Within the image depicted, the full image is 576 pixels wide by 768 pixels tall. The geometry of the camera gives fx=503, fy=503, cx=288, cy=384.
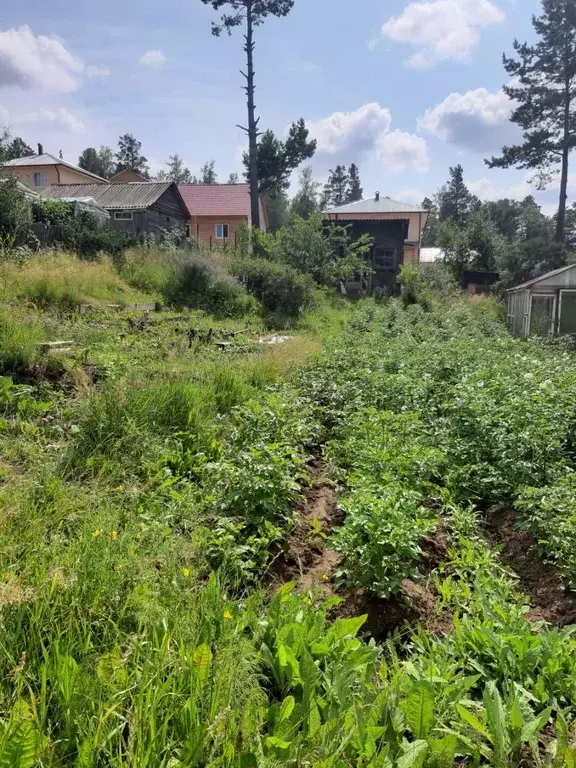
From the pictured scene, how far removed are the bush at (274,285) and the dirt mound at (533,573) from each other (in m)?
12.9

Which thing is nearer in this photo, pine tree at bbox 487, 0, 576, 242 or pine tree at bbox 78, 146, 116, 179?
pine tree at bbox 487, 0, 576, 242

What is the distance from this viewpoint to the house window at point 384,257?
99.5 ft

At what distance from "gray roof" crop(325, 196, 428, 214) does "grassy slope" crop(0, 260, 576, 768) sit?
29834 mm

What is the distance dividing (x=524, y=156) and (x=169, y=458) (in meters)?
30.1

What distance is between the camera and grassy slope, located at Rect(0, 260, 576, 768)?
1655 mm

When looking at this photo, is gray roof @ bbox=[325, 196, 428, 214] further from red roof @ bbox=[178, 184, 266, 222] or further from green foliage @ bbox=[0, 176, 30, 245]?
green foliage @ bbox=[0, 176, 30, 245]

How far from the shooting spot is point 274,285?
Result: 16422mm

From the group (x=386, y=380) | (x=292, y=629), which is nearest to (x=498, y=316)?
(x=386, y=380)

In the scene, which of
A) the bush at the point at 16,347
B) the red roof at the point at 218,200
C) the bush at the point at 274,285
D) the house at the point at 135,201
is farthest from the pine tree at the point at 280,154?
the bush at the point at 16,347

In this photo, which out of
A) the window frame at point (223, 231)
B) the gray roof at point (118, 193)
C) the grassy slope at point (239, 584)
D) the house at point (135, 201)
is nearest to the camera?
the grassy slope at point (239, 584)

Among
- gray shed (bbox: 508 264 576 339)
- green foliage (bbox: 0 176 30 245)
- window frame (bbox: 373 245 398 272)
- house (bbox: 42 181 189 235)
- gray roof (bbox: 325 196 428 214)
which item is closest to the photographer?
green foliage (bbox: 0 176 30 245)

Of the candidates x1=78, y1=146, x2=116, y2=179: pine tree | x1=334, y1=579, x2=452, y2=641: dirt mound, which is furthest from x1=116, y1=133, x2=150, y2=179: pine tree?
x1=334, y1=579, x2=452, y2=641: dirt mound

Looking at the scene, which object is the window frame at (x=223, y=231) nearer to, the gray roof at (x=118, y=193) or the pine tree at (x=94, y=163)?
the gray roof at (x=118, y=193)

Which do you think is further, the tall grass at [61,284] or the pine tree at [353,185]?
the pine tree at [353,185]
